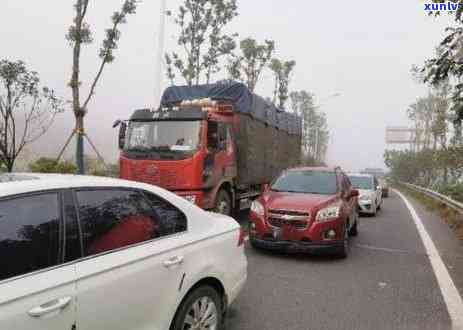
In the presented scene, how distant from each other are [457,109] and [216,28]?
620 inches

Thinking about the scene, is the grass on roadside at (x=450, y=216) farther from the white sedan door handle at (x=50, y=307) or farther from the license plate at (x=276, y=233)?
the white sedan door handle at (x=50, y=307)

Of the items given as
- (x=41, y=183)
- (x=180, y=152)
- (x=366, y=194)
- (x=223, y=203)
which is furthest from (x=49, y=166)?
(x=41, y=183)

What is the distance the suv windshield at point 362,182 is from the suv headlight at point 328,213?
25.7ft

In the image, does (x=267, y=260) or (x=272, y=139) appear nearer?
(x=267, y=260)

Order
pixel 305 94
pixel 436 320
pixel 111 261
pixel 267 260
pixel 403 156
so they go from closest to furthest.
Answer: pixel 111 261 < pixel 436 320 < pixel 267 260 < pixel 403 156 < pixel 305 94

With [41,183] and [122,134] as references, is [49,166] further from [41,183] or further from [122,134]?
[41,183]

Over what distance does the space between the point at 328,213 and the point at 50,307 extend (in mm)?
5193

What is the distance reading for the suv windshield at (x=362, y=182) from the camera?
46.9ft

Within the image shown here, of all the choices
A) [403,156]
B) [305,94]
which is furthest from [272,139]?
[305,94]

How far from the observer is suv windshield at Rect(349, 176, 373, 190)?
14.3m

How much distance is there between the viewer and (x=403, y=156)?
46125mm

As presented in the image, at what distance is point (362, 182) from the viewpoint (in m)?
14.7

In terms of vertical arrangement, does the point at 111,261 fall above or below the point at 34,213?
below

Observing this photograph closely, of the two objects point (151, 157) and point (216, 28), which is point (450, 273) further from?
point (216, 28)
